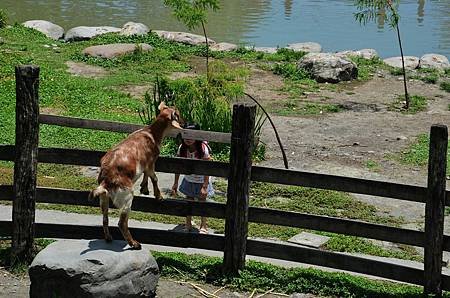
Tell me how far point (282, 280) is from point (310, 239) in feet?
6.79

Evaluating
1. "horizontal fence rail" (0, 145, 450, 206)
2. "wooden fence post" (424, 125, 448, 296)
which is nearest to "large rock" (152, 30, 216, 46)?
"horizontal fence rail" (0, 145, 450, 206)

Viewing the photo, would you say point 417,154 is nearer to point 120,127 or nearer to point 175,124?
point 120,127

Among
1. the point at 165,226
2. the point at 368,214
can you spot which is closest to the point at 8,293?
the point at 165,226

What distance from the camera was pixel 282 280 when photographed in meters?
Answer: 8.73

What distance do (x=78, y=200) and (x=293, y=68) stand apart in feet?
46.2

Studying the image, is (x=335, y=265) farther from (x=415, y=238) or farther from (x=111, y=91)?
(x=111, y=91)

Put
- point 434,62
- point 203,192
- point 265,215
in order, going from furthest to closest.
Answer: point 434,62 → point 203,192 → point 265,215

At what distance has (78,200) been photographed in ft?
29.2

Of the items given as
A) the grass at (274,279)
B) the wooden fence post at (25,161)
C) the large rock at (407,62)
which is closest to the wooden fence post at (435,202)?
the grass at (274,279)

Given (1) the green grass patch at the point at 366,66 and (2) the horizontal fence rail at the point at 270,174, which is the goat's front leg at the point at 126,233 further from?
(1) the green grass patch at the point at 366,66

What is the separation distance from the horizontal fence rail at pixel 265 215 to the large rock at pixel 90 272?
2.74ft

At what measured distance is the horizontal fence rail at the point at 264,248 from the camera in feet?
27.4

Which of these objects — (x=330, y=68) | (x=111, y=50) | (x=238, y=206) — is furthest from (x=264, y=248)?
(x=111, y=50)

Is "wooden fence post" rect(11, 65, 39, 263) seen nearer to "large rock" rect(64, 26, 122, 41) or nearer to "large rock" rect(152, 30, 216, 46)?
"large rock" rect(152, 30, 216, 46)
